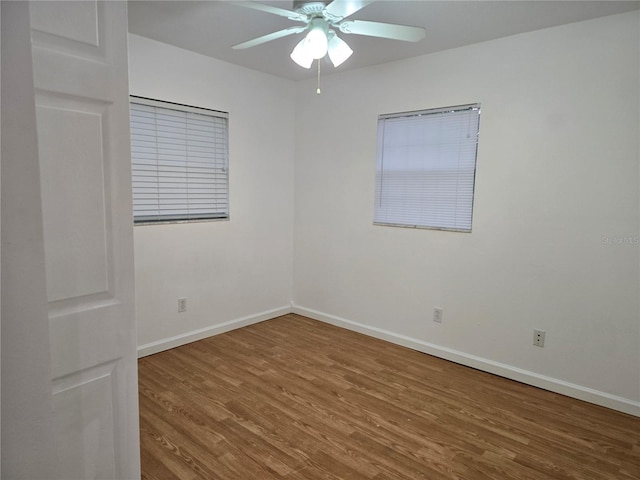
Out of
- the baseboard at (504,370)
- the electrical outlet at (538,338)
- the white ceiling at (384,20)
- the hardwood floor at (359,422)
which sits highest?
the white ceiling at (384,20)

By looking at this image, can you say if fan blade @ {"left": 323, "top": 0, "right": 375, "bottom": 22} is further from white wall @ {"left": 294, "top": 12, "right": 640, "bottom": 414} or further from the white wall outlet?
the white wall outlet

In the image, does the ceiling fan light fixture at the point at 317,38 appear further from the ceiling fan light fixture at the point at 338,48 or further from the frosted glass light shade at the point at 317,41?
the ceiling fan light fixture at the point at 338,48

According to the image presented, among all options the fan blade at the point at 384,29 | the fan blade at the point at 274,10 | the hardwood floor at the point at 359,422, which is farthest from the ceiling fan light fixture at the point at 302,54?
the hardwood floor at the point at 359,422

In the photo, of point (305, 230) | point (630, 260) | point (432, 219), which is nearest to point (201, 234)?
point (305, 230)

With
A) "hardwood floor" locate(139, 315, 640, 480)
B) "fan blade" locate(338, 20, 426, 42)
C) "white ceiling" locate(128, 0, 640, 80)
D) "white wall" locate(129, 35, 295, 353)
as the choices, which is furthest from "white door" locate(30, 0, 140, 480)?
"white wall" locate(129, 35, 295, 353)

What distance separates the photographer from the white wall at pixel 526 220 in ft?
8.20

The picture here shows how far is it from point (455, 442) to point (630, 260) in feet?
5.36

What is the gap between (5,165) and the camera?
36.0 inches

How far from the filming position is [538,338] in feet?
9.35

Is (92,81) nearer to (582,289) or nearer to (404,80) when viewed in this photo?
(404,80)

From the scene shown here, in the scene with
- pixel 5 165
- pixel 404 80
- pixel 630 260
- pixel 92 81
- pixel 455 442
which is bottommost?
pixel 455 442

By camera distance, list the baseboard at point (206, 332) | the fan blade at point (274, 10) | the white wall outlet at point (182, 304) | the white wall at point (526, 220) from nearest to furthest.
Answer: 1. the fan blade at point (274, 10)
2. the white wall at point (526, 220)
3. the baseboard at point (206, 332)
4. the white wall outlet at point (182, 304)

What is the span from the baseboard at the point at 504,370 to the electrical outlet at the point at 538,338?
9.3 inches

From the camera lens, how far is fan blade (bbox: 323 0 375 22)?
183 centimetres
